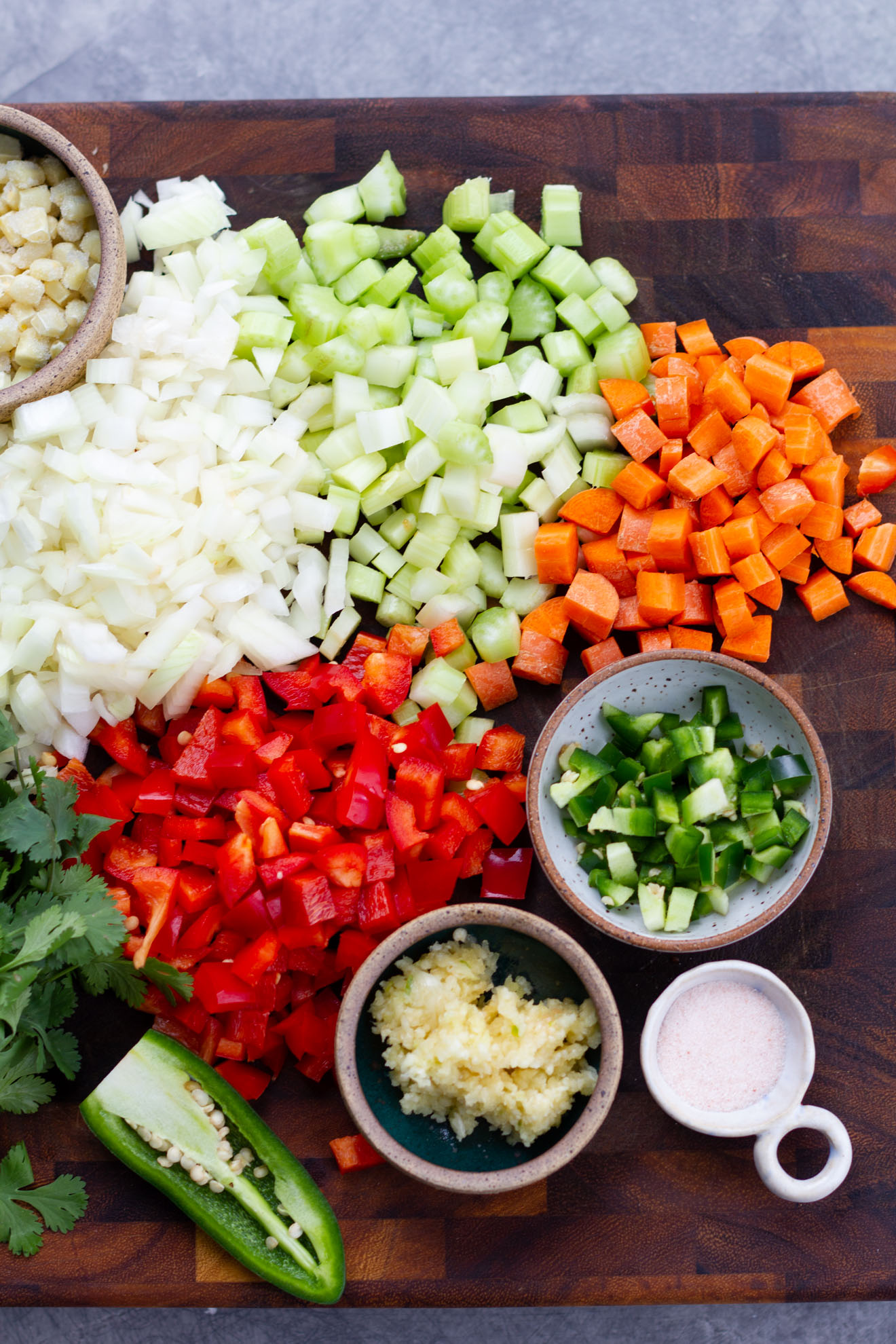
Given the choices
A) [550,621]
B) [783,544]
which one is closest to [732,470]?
[783,544]

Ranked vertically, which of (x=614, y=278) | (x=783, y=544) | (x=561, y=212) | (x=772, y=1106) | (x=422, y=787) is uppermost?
(x=561, y=212)

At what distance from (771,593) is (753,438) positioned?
12.9 inches

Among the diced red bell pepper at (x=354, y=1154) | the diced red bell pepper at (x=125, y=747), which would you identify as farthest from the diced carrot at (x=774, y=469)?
the diced red bell pepper at (x=354, y=1154)

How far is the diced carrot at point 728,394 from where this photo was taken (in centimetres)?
220

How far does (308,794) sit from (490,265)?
127cm

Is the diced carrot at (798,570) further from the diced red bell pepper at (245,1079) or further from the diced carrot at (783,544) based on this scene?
the diced red bell pepper at (245,1079)

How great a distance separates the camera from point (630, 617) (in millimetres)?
2260

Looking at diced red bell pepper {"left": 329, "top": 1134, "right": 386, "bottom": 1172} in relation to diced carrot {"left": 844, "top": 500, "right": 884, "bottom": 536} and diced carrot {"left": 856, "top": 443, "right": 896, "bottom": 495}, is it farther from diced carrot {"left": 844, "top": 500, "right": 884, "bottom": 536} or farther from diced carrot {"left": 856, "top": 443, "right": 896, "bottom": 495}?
diced carrot {"left": 856, "top": 443, "right": 896, "bottom": 495}

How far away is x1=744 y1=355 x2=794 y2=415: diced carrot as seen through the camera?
2207 millimetres

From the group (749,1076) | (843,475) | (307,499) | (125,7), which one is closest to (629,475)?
(843,475)

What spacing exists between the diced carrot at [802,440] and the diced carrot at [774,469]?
0.07 ft

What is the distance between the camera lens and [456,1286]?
2088 millimetres

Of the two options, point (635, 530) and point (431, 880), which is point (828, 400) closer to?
point (635, 530)

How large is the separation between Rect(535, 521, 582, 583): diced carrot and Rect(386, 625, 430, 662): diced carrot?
0.29 m
